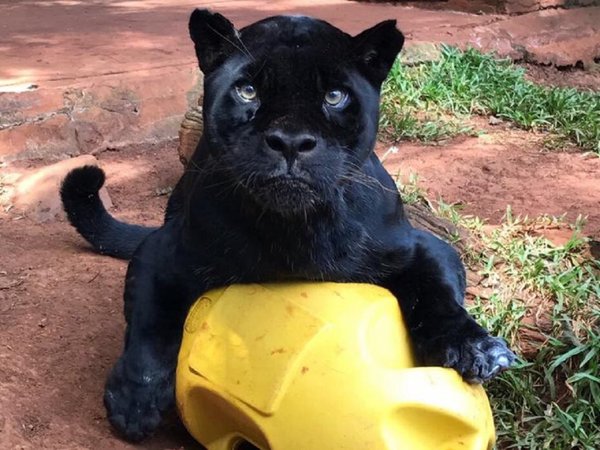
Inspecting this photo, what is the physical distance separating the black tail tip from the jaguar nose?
5.08 ft

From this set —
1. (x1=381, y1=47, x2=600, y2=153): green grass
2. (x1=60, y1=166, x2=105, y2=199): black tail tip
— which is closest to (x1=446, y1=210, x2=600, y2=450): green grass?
(x1=60, y1=166, x2=105, y2=199): black tail tip

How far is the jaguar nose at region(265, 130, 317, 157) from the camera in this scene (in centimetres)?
228

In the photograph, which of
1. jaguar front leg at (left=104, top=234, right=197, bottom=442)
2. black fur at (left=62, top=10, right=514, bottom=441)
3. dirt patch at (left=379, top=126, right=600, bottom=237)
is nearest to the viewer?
black fur at (left=62, top=10, right=514, bottom=441)

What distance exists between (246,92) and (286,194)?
320mm

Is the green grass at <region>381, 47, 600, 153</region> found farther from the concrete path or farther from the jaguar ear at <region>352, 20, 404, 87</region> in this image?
the jaguar ear at <region>352, 20, 404, 87</region>

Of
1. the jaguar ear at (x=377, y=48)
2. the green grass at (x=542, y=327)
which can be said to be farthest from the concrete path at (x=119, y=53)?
the jaguar ear at (x=377, y=48)

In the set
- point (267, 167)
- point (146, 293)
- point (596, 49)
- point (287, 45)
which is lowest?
point (596, 49)

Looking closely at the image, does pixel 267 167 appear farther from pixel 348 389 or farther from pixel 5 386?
pixel 5 386

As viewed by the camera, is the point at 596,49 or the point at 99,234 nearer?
the point at 99,234

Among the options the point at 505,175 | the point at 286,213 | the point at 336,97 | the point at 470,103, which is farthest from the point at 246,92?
the point at 470,103

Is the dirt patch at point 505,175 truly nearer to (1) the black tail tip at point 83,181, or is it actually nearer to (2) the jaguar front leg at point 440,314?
(2) the jaguar front leg at point 440,314

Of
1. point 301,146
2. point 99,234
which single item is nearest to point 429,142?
point 99,234

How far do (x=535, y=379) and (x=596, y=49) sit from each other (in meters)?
5.73

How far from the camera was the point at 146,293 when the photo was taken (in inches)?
112
